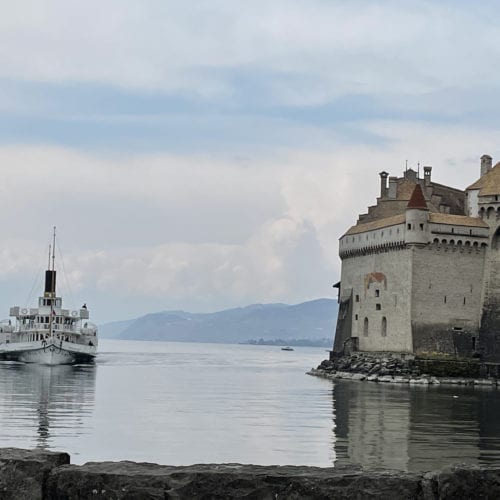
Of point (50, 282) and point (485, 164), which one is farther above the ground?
point (485, 164)

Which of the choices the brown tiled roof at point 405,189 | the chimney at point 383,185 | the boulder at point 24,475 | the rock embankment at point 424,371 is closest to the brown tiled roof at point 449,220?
the brown tiled roof at point 405,189

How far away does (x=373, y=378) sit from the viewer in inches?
2817

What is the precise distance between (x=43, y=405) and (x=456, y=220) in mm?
40199

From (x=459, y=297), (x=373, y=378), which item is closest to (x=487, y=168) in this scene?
(x=459, y=297)

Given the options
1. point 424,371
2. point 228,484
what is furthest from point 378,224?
point 228,484

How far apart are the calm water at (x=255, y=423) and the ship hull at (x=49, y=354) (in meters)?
22.7

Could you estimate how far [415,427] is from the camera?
36.0m

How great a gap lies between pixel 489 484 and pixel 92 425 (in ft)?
92.2

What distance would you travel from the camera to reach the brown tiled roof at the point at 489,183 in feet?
247

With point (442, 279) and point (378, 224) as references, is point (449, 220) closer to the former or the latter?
point (442, 279)

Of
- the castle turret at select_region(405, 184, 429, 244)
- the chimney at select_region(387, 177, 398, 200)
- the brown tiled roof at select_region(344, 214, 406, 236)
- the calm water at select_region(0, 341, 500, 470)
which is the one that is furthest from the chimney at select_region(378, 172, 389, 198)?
the calm water at select_region(0, 341, 500, 470)

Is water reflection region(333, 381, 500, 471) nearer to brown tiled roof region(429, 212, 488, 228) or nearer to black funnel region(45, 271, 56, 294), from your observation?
brown tiled roof region(429, 212, 488, 228)

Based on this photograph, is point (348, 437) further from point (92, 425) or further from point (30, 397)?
point (30, 397)

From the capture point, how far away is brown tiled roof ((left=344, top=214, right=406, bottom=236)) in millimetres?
75400
